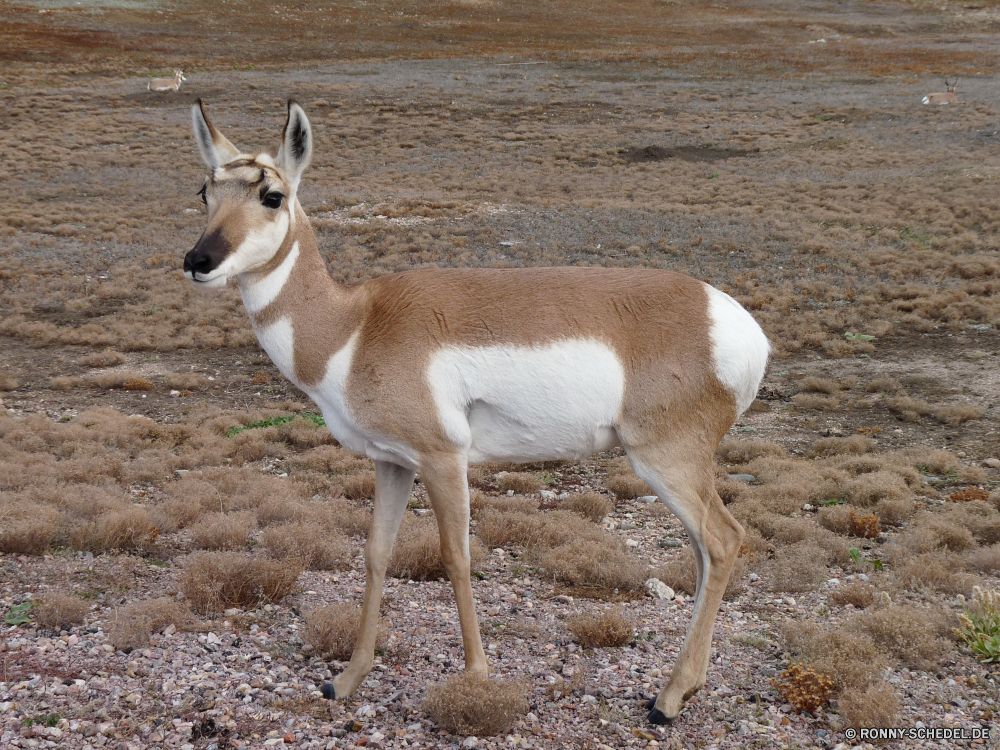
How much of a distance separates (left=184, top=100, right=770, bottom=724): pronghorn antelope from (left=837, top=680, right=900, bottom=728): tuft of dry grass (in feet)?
2.81

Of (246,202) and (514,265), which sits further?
(514,265)

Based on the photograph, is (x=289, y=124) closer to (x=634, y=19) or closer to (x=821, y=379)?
(x=821, y=379)

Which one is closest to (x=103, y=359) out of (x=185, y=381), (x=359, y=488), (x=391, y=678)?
(x=185, y=381)

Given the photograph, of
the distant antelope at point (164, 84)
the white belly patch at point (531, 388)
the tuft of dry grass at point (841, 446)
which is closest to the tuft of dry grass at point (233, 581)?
the white belly patch at point (531, 388)

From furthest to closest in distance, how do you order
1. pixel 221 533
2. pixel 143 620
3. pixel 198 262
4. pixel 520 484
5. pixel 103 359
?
pixel 103 359 < pixel 520 484 < pixel 221 533 < pixel 143 620 < pixel 198 262

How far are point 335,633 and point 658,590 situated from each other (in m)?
2.83

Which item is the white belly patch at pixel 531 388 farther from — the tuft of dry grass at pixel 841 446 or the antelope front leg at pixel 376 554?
the tuft of dry grass at pixel 841 446

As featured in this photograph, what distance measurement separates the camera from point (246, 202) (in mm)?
4672

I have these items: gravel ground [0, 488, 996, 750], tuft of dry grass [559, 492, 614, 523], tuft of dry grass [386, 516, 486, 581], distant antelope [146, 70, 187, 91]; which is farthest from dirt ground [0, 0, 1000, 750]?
distant antelope [146, 70, 187, 91]

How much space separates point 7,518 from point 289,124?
4878 mm

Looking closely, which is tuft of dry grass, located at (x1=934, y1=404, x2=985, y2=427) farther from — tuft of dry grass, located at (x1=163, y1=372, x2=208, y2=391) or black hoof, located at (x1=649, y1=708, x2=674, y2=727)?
tuft of dry grass, located at (x1=163, y1=372, x2=208, y2=391)

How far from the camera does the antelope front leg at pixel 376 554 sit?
511 centimetres

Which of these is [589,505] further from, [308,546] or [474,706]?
[474,706]

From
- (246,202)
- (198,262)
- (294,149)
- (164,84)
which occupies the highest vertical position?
(294,149)
